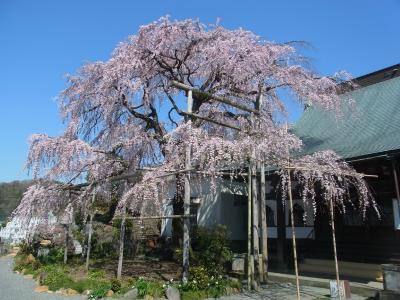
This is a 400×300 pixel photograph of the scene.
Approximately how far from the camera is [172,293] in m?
9.16

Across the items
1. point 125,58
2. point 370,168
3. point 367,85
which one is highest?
point 367,85

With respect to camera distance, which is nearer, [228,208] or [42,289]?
[42,289]

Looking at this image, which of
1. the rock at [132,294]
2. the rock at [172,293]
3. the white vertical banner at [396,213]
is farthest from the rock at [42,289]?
the white vertical banner at [396,213]

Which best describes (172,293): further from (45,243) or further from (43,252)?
(45,243)

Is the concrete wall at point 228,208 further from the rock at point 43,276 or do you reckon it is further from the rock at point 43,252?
the rock at point 43,252

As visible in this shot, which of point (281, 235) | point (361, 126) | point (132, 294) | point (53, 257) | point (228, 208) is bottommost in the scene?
point (132, 294)

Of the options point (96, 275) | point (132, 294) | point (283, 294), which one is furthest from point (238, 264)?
point (96, 275)

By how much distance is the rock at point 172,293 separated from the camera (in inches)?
358

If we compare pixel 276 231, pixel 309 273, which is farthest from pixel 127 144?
pixel 309 273

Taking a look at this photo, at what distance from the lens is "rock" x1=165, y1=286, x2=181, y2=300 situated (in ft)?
29.9

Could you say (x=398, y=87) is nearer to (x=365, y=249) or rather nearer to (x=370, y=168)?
(x=370, y=168)

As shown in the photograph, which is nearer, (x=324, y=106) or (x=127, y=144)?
(x=127, y=144)

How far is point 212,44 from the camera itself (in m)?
12.7

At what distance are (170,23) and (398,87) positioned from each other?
8620mm
